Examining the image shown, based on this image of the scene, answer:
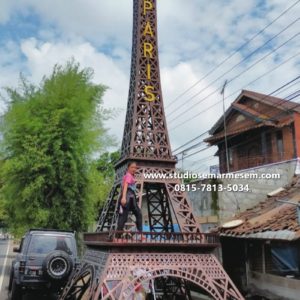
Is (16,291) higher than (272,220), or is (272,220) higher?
(272,220)

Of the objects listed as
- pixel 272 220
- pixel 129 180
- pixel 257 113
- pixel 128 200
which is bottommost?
pixel 272 220

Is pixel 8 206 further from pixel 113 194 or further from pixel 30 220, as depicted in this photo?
pixel 113 194

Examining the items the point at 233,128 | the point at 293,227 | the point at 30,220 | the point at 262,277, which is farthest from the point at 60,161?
the point at 233,128

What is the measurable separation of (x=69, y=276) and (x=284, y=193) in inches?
312

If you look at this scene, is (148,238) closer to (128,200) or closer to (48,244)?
(128,200)

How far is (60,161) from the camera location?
17.0 m

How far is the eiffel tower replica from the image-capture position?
9258 mm

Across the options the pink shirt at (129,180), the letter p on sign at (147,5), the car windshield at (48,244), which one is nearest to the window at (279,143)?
the letter p on sign at (147,5)

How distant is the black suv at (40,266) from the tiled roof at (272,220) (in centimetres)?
483

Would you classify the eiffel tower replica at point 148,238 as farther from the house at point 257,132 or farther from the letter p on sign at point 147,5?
the house at point 257,132

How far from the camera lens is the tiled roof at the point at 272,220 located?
9242 mm

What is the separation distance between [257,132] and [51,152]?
14.1 metres

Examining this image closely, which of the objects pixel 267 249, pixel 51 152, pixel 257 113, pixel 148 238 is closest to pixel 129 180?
pixel 148 238

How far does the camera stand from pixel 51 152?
17234 mm
